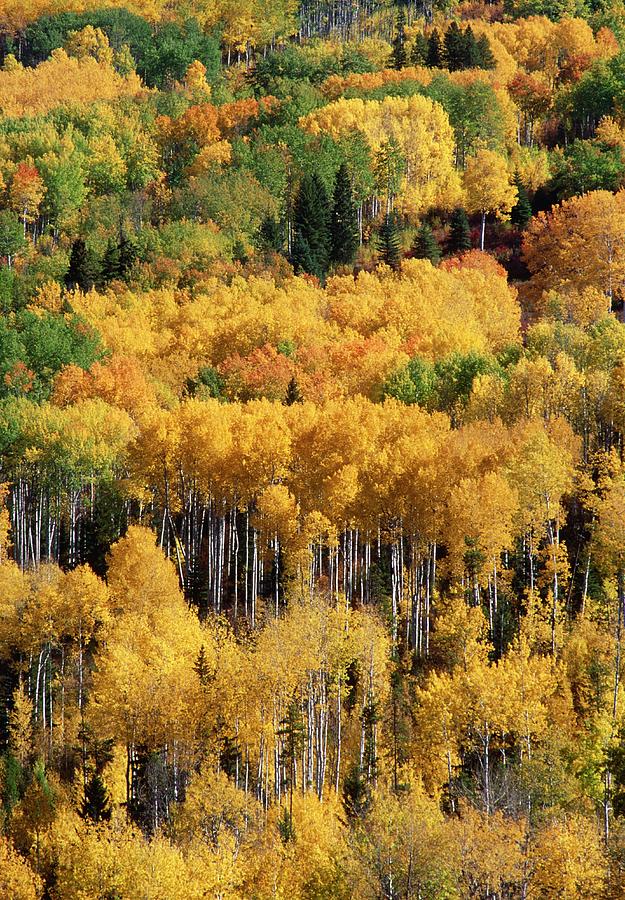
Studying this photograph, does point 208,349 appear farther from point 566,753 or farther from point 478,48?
point 478,48

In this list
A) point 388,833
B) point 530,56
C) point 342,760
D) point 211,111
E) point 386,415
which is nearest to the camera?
point 388,833

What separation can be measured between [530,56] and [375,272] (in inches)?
1995

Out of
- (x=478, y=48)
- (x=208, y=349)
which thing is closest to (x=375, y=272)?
(x=208, y=349)

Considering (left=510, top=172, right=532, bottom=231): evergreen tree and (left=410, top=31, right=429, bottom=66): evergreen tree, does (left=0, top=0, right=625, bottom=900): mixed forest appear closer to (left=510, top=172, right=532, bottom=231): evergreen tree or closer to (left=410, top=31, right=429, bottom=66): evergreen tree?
(left=510, top=172, right=532, bottom=231): evergreen tree

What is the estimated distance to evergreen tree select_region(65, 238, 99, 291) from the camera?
11319cm

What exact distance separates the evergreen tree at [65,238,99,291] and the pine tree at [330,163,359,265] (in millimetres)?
18820

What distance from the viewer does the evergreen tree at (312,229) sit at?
112750 millimetres

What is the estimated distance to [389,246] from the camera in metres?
112

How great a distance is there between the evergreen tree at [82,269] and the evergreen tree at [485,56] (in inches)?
2081

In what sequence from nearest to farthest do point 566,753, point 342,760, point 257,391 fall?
1. point 566,753
2. point 342,760
3. point 257,391

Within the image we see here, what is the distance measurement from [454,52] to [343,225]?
1640 inches

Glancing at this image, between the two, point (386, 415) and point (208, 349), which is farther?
point (208, 349)

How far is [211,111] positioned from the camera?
140250mm

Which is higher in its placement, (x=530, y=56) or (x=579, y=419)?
(x=530, y=56)
